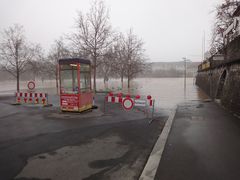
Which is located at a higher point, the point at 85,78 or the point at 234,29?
the point at 234,29

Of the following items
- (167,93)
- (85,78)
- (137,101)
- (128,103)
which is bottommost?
(167,93)

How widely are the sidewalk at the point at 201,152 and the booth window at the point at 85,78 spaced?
5.23 metres

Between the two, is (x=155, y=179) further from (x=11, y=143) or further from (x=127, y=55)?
(x=127, y=55)

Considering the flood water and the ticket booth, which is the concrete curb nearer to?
the ticket booth

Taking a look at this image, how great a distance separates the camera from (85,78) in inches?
416

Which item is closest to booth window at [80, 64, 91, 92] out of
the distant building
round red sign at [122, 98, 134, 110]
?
round red sign at [122, 98, 134, 110]

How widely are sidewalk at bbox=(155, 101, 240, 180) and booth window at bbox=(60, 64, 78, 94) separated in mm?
5718

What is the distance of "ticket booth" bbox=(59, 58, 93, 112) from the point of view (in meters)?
9.74

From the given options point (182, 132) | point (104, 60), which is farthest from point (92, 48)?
point (182, 132)

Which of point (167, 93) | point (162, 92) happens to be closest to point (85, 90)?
point (167, 93)

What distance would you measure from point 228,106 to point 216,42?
658 inches

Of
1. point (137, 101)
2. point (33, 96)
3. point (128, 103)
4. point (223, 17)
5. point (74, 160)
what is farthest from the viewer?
point (223, 17)

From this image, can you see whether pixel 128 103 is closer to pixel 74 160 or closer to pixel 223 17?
pixel 74 160

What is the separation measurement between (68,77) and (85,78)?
3.07ft
